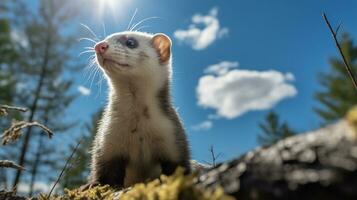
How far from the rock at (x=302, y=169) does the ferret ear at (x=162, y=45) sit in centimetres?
490

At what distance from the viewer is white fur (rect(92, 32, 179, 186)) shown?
15.2 ft


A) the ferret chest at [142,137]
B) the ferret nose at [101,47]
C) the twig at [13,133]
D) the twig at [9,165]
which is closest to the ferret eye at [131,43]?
the ferret nose at [101,47]

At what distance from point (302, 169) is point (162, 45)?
17.3ft

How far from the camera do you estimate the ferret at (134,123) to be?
4602 mm

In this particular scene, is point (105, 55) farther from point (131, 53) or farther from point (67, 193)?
point (67, 193)

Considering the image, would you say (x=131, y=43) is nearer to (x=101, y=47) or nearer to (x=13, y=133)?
(x=101, y=47)

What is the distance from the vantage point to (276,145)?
1484 millimetres

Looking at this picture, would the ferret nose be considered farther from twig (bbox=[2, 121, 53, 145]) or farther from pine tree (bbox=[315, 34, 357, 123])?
pine tree (bbox=[315, 34, 357, 123])

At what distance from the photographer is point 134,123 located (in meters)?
4.78

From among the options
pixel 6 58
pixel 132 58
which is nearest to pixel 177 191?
pixel 132 58

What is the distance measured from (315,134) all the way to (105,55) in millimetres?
4218

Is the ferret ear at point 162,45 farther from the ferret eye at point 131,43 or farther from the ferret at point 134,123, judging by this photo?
the ferret eye at point 131,43

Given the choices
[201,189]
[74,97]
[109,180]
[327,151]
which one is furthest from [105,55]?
[74,97]

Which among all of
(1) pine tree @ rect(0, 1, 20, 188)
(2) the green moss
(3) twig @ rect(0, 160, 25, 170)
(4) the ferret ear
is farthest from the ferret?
(1) pine tree @ rect(0, 1, 20, 188)
